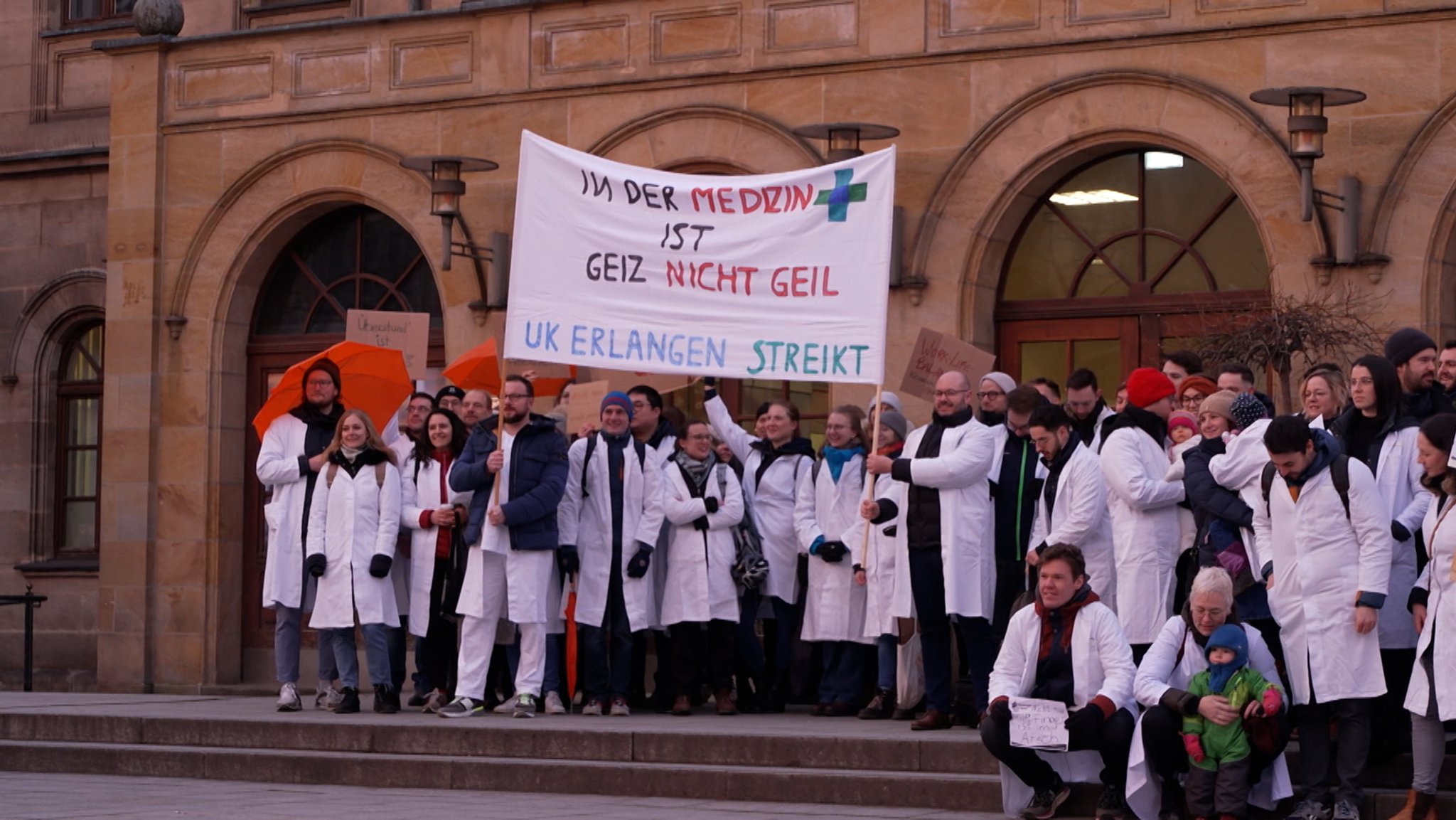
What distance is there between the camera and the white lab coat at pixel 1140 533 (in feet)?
39.1

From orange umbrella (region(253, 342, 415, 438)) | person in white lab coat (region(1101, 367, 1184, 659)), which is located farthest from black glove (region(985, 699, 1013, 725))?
orange umbrella (region(253, 342, 415, 438))

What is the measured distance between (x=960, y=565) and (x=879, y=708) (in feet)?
4.21

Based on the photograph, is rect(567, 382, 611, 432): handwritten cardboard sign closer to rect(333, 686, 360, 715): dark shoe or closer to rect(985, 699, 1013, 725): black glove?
rect(333, 686, 360, 715): dark shoe

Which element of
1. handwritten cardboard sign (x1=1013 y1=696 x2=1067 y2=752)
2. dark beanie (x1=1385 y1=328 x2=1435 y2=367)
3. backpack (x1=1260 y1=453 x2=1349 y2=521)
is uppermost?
dark beanie (x1=1385 y1=328 x2=1435 y2=367)

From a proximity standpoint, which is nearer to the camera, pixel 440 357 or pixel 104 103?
pixel 440 357

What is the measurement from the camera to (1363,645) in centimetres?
1050

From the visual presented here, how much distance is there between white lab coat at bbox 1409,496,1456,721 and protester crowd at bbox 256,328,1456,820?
17 millimetres

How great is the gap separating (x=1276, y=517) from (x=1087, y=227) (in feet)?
20.7

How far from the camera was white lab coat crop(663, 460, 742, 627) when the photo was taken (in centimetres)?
1425

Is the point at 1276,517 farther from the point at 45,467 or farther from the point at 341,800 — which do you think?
the point at 45,467

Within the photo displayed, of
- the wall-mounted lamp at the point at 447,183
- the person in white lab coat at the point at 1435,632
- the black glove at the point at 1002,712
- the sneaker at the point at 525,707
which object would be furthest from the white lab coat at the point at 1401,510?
the wall-mounted lamp at the point at 447,183

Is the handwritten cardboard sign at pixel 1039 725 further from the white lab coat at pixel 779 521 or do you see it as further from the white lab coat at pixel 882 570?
the white lab coat at pixel 779 521

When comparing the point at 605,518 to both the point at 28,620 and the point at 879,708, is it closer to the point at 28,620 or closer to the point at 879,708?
the point at 879,708

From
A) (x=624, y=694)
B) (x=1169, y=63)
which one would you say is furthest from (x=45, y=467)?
(x=1169, y=63)
